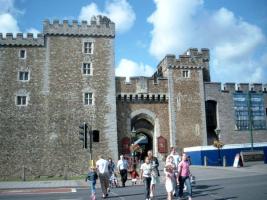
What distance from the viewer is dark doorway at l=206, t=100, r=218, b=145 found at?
41975mm

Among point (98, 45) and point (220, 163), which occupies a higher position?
point (98, 45)

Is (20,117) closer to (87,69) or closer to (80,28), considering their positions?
(87,69)

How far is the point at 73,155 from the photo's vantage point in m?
36.2

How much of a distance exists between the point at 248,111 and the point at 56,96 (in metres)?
22.1

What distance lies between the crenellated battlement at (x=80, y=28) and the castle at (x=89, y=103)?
0.34 ft

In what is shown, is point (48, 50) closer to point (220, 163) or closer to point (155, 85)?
point (155, 85)

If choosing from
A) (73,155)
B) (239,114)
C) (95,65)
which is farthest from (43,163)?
(239,114)

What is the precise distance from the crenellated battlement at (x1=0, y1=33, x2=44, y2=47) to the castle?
3.8 inches

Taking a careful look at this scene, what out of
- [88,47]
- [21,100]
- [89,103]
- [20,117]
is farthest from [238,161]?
[21,100]

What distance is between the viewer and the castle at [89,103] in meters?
35.9

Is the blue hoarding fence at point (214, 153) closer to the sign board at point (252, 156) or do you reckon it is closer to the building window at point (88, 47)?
the sign board at point (252, 156)

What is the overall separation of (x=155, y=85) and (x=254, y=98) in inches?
496

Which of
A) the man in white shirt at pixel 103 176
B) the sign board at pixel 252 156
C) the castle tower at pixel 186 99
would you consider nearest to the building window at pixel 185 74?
the castle tower at pixel 186 99

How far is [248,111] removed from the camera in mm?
42656
